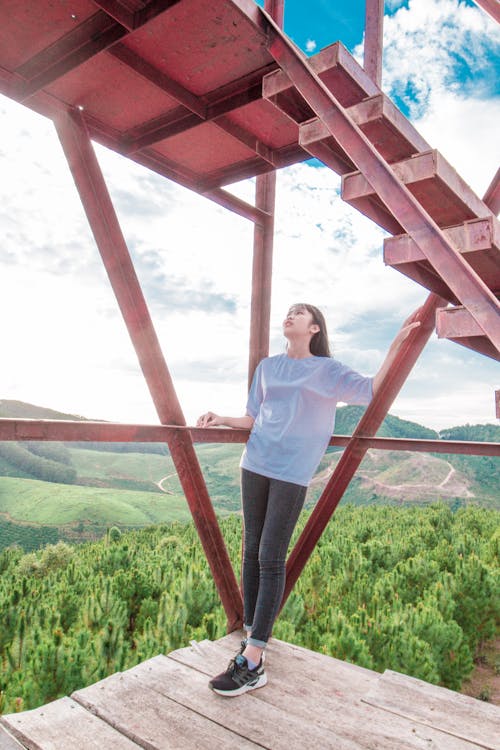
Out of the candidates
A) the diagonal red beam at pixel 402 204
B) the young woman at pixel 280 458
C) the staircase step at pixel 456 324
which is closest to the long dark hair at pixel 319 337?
the young woman at pixel 280 458

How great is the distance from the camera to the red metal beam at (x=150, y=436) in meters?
1.76

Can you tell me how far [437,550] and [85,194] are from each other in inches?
341

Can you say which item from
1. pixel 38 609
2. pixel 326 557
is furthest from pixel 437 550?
pixel 38 609

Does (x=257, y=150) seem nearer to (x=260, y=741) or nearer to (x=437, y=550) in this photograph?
(x=260, y=741)

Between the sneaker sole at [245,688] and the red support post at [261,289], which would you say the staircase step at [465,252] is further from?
the sneaker sole at [245,688]

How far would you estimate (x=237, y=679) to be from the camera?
81.8 inches

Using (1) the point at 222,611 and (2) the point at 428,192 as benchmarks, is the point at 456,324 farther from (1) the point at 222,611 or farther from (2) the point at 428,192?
(1) the point at 222,611

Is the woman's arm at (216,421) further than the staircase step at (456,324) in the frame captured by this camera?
Yes

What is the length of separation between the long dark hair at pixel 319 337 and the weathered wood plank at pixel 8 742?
193cm

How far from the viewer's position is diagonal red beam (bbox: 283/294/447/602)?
261 centimetres

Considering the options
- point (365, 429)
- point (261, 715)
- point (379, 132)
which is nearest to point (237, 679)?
point (261, 715)

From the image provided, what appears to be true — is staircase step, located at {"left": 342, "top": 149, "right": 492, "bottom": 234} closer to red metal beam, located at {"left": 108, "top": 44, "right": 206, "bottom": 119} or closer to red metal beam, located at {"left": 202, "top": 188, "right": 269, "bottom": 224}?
red metal beam, located at {"left": 108, "top": 44, "right": 206, "bottom": 119}

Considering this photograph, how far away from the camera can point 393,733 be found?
1.90 m

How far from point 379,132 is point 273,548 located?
67.6 inches
